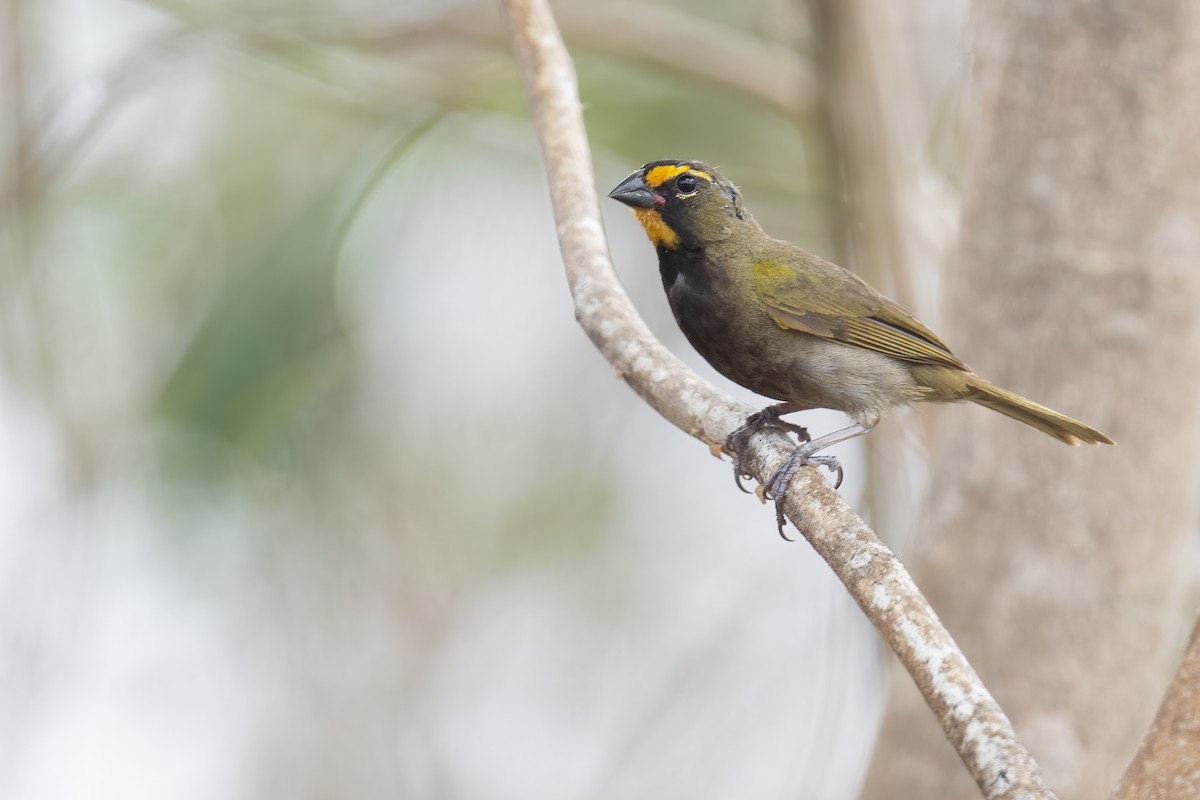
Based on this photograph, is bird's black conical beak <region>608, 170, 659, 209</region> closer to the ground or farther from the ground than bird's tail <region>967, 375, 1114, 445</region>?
farther from the ground

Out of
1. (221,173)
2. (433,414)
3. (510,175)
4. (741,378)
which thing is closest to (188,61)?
(221,173)

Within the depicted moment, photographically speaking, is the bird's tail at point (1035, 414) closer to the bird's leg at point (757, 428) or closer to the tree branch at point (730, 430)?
the bird's leg at point (757, 428)

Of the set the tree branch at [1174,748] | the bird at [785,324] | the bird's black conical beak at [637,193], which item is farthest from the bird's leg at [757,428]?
the tree branch at [1174,748]

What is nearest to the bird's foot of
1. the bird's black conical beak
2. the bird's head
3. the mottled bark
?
the bird's head

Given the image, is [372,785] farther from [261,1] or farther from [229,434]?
[261,1]

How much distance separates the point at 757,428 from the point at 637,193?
2.61 feet

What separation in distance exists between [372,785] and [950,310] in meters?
3.76

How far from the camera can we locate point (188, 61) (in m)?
6.45

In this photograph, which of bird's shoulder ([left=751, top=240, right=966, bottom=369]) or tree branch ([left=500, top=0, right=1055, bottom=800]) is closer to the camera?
tree branch ([left=500, top=0, right=1055, bottom=800])

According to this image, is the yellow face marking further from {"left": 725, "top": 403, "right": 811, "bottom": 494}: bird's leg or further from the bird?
{"left": 725, "top": 403, "right": 811, "bottom": 494}: bird's leg

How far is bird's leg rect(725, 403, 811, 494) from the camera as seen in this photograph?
3.31 metres

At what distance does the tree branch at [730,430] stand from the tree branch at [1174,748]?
0.33m

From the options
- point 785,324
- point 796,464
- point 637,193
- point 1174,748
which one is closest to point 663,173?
point 637,193

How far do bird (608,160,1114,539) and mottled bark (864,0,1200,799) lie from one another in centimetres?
49
